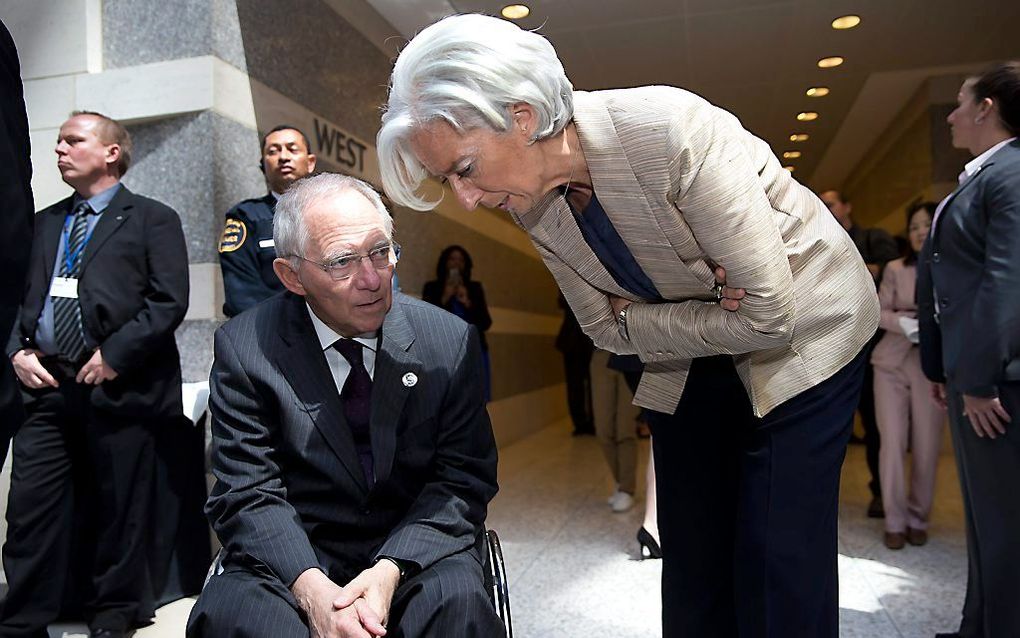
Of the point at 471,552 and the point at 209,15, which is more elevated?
the point at 209,15

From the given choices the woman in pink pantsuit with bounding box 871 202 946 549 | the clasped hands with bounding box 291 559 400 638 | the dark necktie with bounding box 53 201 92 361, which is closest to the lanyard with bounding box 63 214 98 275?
the dark necktie with bounding box 53 201 92 361

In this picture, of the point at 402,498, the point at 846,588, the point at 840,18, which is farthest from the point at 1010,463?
the point at 840,18

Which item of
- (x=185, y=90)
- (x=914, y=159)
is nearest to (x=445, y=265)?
(x=185, y=90)

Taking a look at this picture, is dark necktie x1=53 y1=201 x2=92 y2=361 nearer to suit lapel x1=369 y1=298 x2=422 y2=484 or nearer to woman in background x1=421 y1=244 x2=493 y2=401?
suit lapel x1=369 y1=298 x2=422 y2=484

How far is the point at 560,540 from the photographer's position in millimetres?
3496

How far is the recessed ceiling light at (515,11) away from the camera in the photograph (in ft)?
14.2

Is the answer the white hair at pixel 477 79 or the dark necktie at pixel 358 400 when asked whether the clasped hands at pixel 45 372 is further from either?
the white hair at pixel 477 79

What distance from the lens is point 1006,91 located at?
211 centimetres

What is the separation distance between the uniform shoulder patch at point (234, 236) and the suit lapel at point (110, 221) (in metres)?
0.33

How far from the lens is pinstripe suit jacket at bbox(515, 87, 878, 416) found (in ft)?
3.86

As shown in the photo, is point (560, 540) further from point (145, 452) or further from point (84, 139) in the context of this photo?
point (84, 139)

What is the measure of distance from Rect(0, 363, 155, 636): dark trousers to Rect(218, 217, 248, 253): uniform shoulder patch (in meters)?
0.67

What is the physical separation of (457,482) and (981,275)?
1.54 metres

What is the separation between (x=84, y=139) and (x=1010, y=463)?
2.94 meters
